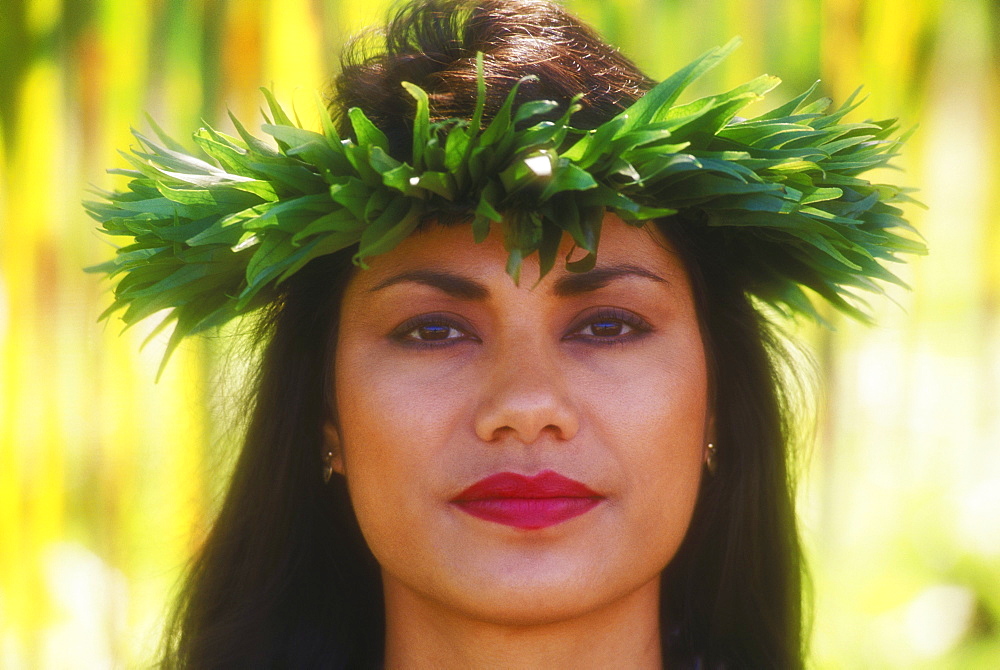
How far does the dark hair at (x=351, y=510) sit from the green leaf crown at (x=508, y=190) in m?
0.20

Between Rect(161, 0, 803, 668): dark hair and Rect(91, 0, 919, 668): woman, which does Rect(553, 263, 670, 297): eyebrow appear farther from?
Rect(161, 0, 803, 668): dark hair

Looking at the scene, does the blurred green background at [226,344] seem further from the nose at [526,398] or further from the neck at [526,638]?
the nose at [526,398]

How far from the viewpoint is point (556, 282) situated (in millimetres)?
1856

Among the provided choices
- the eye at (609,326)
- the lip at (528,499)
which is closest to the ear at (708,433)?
the eye at (609,326)

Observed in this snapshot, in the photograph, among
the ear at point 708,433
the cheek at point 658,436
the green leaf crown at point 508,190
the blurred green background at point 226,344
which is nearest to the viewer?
the green leaf crown at point 508,190

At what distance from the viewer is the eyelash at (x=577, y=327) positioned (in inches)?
75.2

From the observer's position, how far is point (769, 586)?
96.5 inches

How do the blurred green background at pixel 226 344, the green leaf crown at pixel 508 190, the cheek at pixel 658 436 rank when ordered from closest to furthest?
the green leaf crown at pixel 508 190 < the cheek at pixel 658 436 < the blurred green background at pixel 226 344

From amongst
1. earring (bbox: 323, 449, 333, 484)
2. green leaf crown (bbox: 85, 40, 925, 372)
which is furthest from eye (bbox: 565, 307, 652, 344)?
earring (bbox: 323, 449, 333, 484)

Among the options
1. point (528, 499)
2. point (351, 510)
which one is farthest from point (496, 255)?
point (351, 510)

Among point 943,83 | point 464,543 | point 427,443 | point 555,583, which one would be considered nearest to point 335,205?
point 427,443

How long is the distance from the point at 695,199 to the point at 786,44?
1672 mm

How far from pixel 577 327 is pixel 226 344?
1.63m

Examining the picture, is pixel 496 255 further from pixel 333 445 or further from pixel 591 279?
pixel 333 445
